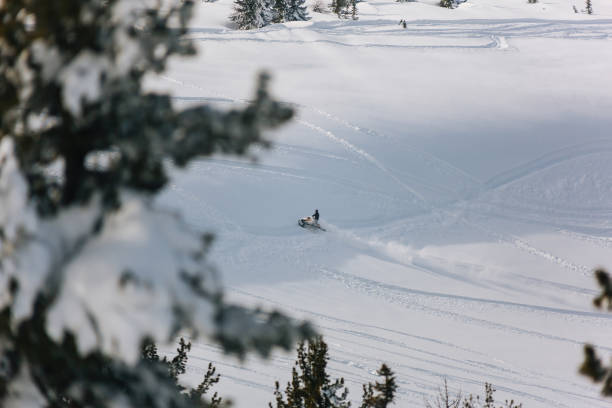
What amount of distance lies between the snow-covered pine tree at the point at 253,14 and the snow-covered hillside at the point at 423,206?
11692 mm

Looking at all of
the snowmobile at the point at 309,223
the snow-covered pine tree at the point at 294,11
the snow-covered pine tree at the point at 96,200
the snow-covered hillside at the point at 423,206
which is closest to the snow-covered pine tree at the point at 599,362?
the snow-covered pine tree at the point at 96,200

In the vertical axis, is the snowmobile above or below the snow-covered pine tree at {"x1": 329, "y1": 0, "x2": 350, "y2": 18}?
below

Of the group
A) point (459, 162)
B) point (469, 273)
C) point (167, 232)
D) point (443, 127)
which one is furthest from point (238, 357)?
point (443, 127)

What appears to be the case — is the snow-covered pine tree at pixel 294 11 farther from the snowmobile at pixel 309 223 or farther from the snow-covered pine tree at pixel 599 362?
the snow-covered pine tree at pixel 599 362

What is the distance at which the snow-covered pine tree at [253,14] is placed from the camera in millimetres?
56875

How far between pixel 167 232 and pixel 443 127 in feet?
102

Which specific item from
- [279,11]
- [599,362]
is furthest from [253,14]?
[599,362]

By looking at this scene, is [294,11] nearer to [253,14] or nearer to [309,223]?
[253,14]

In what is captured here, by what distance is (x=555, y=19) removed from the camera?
174ft

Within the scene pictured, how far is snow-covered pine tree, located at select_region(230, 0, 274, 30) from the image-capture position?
56875 millimetres

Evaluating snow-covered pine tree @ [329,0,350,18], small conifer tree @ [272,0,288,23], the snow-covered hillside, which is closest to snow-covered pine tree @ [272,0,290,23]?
small conifer tree @ [272,0,288,23]

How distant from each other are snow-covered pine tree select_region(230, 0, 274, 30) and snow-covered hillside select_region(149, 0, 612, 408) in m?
11.7

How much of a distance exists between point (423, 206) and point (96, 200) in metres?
23.9

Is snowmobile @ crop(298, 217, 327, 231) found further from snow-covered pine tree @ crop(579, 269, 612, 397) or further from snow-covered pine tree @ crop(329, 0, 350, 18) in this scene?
snow-covered pine tree @ crop(329, 0, 350, 18)
